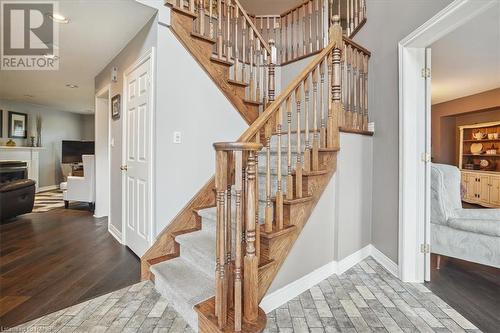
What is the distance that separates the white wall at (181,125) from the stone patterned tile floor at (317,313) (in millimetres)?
694

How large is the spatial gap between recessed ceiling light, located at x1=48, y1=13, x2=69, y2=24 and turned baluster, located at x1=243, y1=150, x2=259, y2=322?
8.12 feet

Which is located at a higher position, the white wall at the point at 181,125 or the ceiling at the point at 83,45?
the ceiling at the point at 83,45

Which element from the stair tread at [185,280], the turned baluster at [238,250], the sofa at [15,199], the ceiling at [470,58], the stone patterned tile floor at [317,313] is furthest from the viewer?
the sofa at [15,199]

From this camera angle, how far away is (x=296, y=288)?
2.03 meters

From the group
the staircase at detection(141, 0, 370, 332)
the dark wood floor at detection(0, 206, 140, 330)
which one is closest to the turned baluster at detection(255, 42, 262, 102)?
the staircase at detection(141, 0, 370, 332)

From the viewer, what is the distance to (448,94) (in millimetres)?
5676

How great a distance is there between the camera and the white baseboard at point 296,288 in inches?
72.1

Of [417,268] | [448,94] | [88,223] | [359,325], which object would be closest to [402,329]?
[359,325]

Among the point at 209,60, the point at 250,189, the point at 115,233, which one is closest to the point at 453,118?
the point at 209,60

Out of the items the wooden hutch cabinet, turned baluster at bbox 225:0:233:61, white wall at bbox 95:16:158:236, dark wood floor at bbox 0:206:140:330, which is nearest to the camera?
dark wood floor at bbox 0:206:140:330

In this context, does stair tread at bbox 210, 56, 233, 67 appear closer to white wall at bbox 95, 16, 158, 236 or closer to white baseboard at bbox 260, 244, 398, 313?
white wall at bbox 95, 16, 158, 236

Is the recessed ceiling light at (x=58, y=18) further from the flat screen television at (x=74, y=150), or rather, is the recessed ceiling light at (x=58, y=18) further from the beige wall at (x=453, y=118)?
the beige wall at (x=453, y=118)

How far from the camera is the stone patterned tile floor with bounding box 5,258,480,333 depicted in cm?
166

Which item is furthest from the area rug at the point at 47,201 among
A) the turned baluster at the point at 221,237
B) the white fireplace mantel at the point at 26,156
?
the turned baluster at the point at 221,237
